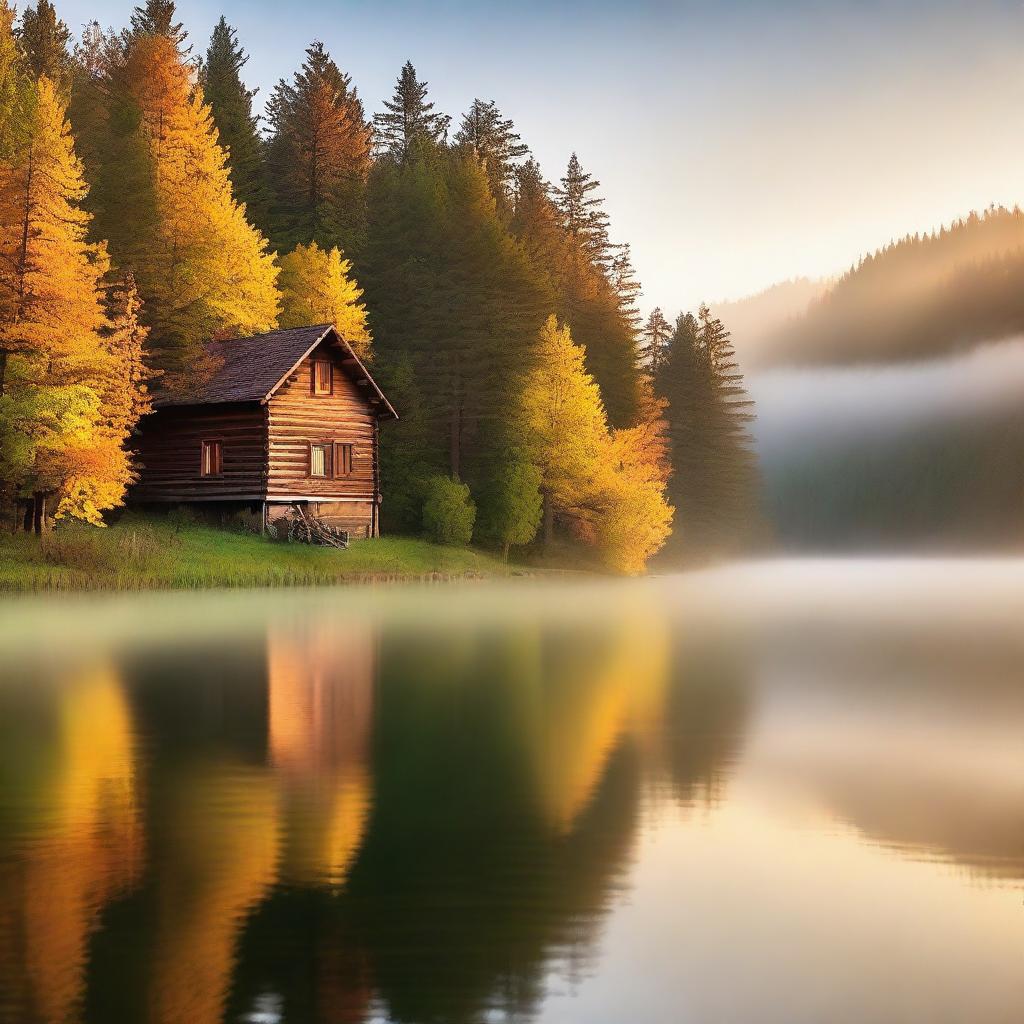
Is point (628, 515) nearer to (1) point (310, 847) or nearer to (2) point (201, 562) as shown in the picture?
(2) point (201, 562)

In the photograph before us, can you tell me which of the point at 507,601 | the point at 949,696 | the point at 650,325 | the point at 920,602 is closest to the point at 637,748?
the point at 949,696

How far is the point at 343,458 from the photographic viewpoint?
180 feet

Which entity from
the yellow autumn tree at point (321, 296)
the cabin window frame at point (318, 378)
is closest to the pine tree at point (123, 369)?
the cabin window frame at point (318, 378)

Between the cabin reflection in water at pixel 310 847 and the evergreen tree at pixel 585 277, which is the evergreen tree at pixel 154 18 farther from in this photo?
the cabin reflection in water at pixel 310 847

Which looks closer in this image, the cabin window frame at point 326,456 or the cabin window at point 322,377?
the cabin window at point 322,377

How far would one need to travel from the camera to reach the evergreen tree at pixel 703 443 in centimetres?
8962

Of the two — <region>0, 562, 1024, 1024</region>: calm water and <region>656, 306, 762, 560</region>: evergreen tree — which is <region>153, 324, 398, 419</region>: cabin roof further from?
<region>656, 306, 762, 560</region>: evergreen tree

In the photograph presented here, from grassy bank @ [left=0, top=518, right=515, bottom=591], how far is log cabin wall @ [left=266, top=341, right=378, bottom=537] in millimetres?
2430

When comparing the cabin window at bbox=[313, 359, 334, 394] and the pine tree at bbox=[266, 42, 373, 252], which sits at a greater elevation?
the pine tree at bbox=[266, 42, 373, 252]

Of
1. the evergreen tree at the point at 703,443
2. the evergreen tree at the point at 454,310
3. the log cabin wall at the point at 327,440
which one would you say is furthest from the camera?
the evergreen tree at the point at 703,443

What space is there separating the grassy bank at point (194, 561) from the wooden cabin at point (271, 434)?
8.70ft

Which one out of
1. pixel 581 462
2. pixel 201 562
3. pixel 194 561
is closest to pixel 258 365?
pixel 201 562

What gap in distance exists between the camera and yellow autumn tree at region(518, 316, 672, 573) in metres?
61.0

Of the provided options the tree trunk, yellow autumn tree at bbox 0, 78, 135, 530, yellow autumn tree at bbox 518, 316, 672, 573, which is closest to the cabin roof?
yellow autumn tree at bbox 518, 316, 672, 573
